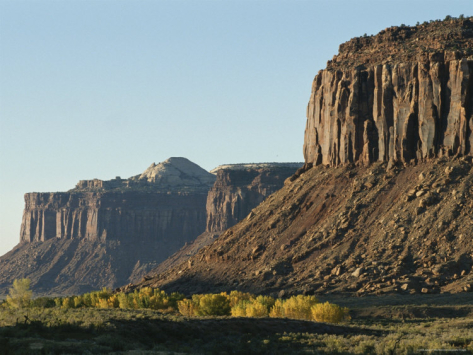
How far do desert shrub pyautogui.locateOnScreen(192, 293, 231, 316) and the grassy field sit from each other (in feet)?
56.6

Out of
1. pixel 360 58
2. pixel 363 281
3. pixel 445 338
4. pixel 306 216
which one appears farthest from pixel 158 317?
pixel 360 58

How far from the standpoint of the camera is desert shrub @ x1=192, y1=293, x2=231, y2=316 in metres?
74.2

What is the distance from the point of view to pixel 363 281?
88.8m

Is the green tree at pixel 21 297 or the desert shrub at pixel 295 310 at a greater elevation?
the green tree at pixel 21 297

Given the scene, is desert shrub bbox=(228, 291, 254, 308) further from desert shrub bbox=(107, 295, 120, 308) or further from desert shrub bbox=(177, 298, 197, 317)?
desert shrub bbox=(107, 295, 120, 308)

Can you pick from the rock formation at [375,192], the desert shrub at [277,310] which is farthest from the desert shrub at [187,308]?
the rock formation at [375,192]

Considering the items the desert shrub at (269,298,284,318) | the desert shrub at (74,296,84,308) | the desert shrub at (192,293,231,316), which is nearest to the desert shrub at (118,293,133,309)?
the desert shrub at (74,296,84,308)

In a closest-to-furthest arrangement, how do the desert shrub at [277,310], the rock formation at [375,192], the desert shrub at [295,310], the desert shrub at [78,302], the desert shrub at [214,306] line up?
the desert shrub at [295,310], the desert shrub at [277,310], the desert shrub at [214,306], the desert shrub at [78,302], the rock formation at [375,192]

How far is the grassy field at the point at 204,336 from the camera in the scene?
142ft

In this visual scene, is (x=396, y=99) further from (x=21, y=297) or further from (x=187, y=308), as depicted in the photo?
(x=21, y=297)

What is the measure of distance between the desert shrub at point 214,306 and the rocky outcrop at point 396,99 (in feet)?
121

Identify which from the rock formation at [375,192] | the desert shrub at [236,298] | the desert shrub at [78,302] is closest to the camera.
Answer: the desert shrub at [236,298]

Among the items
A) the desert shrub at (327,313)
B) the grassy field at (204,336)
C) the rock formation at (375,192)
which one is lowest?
the desert shrub at (327,313)

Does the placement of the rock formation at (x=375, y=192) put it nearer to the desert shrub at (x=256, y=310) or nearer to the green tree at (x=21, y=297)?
the desert shrub at (x=256, y=310)
